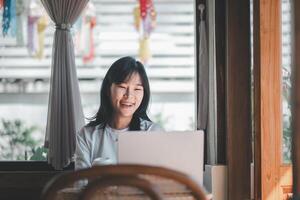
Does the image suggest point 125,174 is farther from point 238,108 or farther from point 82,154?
point 238,108

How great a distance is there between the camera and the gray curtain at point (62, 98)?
3492mm

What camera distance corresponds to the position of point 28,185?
140 inches

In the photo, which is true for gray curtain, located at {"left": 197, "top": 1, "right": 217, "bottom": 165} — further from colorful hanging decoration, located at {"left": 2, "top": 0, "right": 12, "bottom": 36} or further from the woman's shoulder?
colorful hanging decoration, located at {"left": 2, "top": 0, "right": 12, "bottom": 36}

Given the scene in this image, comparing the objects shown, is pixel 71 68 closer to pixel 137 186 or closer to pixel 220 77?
pixel 220 77

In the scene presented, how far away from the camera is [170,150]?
184cm

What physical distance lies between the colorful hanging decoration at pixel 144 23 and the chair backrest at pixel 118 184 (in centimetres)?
253

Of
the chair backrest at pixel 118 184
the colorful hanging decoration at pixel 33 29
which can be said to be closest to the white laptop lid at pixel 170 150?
the chair backrest at pixel 118 184

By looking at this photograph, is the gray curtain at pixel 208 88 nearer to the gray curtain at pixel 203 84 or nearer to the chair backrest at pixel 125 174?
the gray curtain at pixel 203 84

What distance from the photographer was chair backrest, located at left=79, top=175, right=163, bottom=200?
4.10ft

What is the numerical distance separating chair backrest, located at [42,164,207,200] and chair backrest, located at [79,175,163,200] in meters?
0.01

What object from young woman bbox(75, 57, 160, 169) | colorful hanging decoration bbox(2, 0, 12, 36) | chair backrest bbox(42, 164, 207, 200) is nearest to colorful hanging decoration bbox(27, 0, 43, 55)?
colorful hanging decoration bbox(2, 0, 12, 36)

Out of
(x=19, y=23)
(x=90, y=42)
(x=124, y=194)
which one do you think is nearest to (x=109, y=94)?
(x=90, y=42)

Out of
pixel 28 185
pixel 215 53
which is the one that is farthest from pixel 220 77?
pixel 28 185

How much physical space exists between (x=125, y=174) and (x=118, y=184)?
0.03 m
